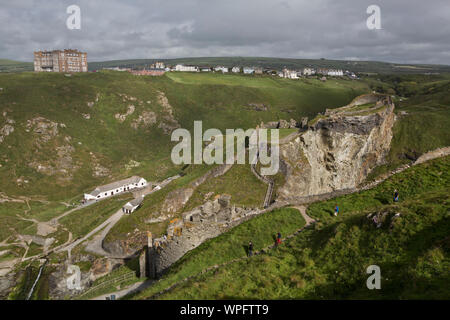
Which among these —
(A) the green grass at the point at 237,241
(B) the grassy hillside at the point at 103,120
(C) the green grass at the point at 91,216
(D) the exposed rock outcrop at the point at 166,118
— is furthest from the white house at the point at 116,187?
(A) the green grass at the point at 237,241

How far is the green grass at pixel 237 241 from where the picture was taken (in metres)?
19.1

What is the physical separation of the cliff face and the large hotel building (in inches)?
7126

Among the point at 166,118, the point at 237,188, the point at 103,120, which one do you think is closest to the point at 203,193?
the point at 237,188

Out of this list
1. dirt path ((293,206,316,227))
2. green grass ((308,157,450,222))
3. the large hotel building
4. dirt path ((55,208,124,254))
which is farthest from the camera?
the large hotel building

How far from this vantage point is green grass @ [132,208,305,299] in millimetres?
19117

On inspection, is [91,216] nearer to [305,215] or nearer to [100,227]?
[100,227]

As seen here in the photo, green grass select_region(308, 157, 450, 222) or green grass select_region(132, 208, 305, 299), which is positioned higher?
green grass select_region(308, 157, 450, 222)

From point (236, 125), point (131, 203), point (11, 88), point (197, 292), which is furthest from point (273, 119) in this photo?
point (197, 292)

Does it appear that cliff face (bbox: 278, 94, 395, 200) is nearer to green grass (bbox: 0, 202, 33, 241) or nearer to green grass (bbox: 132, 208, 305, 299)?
green grass (bbox: 132, 208, 305, 299)

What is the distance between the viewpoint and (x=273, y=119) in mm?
128750

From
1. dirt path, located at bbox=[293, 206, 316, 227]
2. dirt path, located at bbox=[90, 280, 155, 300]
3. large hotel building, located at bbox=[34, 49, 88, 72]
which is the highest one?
large hotel building, located at bbox=[34, 49, 88, 72]

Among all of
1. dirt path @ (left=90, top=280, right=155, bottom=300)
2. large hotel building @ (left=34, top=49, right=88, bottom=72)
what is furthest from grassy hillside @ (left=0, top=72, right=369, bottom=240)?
large hotel building @ (left=34, top=49, right=88, bottom=72)

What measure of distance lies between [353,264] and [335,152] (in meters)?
42.0

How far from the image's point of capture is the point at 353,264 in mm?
14109
